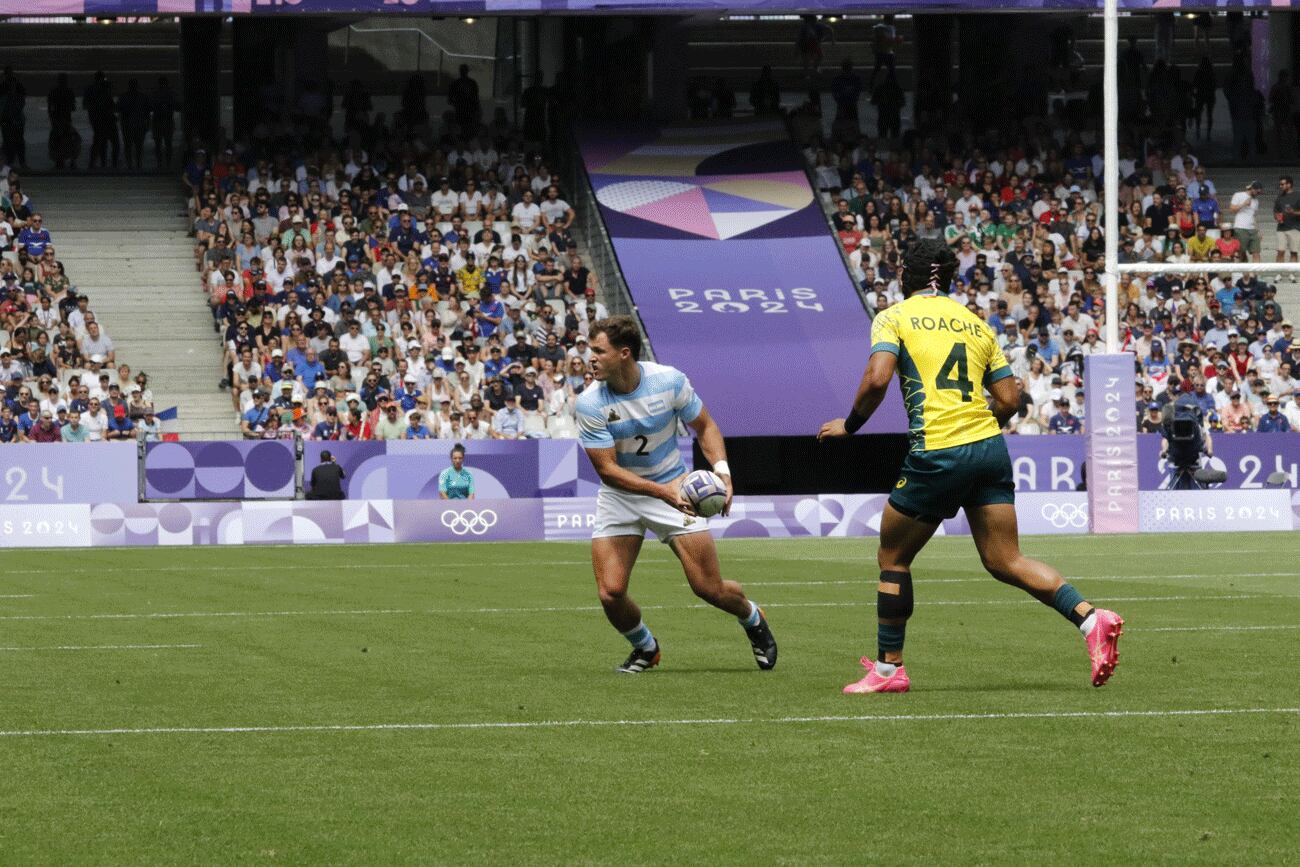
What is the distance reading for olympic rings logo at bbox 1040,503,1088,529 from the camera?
31.6 meters

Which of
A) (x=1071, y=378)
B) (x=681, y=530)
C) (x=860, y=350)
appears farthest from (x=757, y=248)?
(x=681, y=530)

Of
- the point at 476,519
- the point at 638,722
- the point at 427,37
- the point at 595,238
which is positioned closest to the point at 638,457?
the point at 638,722

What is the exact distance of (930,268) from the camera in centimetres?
1106

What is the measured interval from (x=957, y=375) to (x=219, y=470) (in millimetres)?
22890

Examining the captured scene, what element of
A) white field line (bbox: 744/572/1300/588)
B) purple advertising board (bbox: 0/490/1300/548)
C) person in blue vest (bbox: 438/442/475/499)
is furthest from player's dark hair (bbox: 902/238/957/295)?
person in blue vest (bbox: 438/442/475/499)

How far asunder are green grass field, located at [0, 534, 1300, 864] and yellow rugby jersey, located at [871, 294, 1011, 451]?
51.3 inches

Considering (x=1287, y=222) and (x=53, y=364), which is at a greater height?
(x=1287, y=222)

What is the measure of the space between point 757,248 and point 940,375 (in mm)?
30821

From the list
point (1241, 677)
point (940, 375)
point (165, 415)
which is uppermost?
point (940, 375)

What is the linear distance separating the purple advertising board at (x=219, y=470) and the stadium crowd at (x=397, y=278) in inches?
29.4

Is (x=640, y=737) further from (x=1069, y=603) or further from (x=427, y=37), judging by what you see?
(x=427, y=37)

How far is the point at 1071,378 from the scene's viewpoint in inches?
1412

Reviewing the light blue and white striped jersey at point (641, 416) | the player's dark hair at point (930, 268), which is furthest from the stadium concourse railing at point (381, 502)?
the player's dark hair at point (930, 268)

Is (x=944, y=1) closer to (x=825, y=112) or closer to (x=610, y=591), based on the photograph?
(x=825, y=112)
